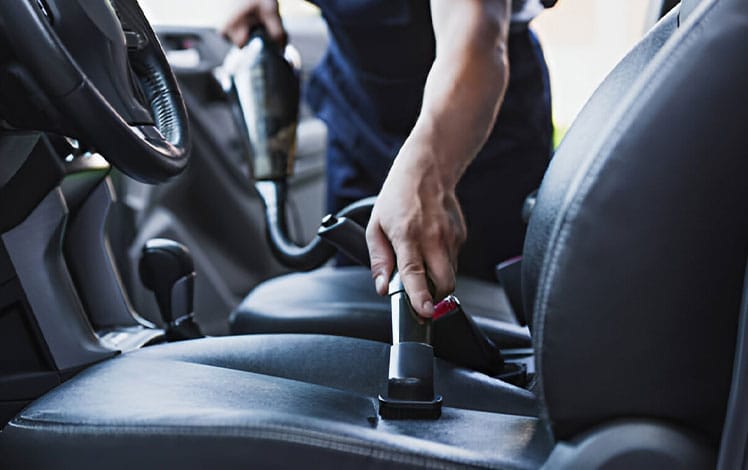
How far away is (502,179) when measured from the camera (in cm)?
147

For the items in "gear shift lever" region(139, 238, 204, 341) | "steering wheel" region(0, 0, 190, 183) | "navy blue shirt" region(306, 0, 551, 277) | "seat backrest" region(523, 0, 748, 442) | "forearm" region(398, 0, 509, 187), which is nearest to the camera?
"seat backrest" region(523, 0, 748, 442)

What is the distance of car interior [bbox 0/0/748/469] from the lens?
1.91 ft

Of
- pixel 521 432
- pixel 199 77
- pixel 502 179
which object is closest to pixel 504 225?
pixel 502 179

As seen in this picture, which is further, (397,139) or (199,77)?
(199,77)

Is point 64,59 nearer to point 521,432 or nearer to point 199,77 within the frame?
point 521,432

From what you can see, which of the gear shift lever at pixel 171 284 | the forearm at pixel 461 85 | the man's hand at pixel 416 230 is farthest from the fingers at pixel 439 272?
the gear shift lever at pixel 171 284

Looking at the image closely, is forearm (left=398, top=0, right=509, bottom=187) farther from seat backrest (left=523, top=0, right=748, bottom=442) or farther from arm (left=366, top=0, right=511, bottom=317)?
seat backrest (left=523, top=0, right=748, bottom=442)

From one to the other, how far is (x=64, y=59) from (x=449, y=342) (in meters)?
0.48

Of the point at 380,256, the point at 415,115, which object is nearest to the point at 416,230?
the point at 380,256

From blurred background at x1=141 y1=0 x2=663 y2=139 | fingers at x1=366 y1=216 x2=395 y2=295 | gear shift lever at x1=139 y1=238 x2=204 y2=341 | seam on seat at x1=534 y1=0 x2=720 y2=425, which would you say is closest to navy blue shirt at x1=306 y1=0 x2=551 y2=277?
gear shift lever at x1=139 y1=238 x2=204 y2=341

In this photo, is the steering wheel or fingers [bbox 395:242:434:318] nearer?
the steering wheel

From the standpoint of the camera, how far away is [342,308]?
115cm

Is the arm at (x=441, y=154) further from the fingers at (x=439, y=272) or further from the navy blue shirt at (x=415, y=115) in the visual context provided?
the navy blue shirt at (x=415, y=115)

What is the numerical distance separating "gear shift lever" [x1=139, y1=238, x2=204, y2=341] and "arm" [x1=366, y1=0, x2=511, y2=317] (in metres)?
0.32
